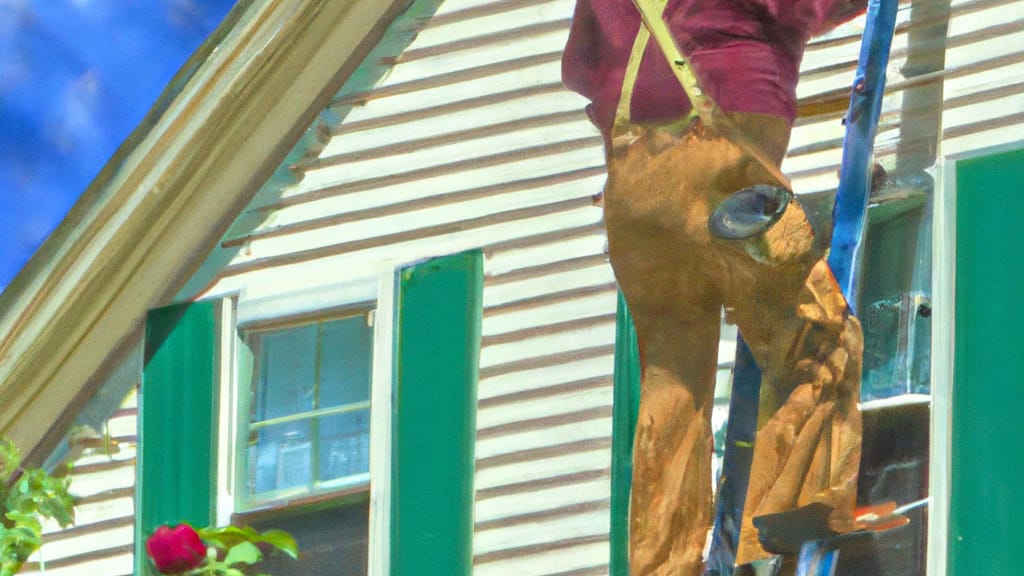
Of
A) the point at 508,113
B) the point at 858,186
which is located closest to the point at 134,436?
the point at 508,113

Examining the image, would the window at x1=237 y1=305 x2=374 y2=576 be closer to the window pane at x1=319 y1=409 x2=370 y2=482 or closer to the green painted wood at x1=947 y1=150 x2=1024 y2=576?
the window pane at x1=319 y1=409 x2=370 y2=482

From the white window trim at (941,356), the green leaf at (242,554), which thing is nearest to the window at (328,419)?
the green leaf at (242,554)

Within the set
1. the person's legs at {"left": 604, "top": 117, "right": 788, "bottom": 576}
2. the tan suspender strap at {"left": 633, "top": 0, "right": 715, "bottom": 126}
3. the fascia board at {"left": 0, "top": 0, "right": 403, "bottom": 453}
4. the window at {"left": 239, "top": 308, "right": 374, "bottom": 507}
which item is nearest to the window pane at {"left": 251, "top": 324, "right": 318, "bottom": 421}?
the window at {"left": 239, "top": 308, "right": 374, "bottom": 507}

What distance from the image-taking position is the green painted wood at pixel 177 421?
7.85m

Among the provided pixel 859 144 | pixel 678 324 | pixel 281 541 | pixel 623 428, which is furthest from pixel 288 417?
pixel 859 144

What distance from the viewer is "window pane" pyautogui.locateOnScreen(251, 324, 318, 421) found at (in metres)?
7.87

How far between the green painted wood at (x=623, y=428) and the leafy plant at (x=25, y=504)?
1.67 meters

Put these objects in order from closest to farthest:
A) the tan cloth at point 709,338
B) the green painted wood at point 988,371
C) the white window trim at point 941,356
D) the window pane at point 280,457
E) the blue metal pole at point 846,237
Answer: the green painted wood at point 988,371 < the white window trim at point 941,356 < the tan cloth at point 709,338 < the blue metal pole at point 846,237 < the window pane at point 280,457

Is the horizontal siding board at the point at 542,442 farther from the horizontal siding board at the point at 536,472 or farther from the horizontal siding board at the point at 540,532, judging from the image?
the horizontal siding board at the point at 540,532

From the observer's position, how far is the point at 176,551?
714cm

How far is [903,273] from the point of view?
700 centimetres

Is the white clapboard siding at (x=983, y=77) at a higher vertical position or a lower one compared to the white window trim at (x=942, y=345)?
higher

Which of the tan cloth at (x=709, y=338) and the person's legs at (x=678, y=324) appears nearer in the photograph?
the tan cloth at (x=709, y=338)

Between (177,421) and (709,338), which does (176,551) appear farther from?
(709,338)
